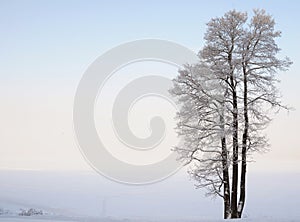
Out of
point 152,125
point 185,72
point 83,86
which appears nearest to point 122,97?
point 83,86

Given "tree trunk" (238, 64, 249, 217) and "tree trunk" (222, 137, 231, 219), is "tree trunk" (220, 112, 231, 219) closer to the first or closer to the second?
"tree trunk" (222, 137, 231, 219)

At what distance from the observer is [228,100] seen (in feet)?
62.8

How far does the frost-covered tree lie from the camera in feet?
61.7

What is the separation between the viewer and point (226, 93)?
1919 cm

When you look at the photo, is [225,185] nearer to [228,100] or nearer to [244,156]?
[244,156]

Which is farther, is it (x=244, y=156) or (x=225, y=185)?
(x=225, y=185)

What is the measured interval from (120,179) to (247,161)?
16206 mm

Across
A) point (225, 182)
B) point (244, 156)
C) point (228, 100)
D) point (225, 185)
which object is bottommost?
point (225, 185)

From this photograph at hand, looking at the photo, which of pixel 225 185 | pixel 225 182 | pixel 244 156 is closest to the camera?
pixel 244 156

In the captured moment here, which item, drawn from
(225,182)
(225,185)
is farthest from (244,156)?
(225,185)

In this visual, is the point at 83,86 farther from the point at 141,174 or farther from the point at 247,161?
the point at 247,161

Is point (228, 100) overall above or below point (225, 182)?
above

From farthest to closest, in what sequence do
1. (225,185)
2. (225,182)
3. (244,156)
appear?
1. (225,185)
2. (225,182)
3. (244,156)

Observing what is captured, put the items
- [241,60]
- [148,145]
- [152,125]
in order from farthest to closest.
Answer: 1. [148,145]
2. [152,125]
3. [241,60]
